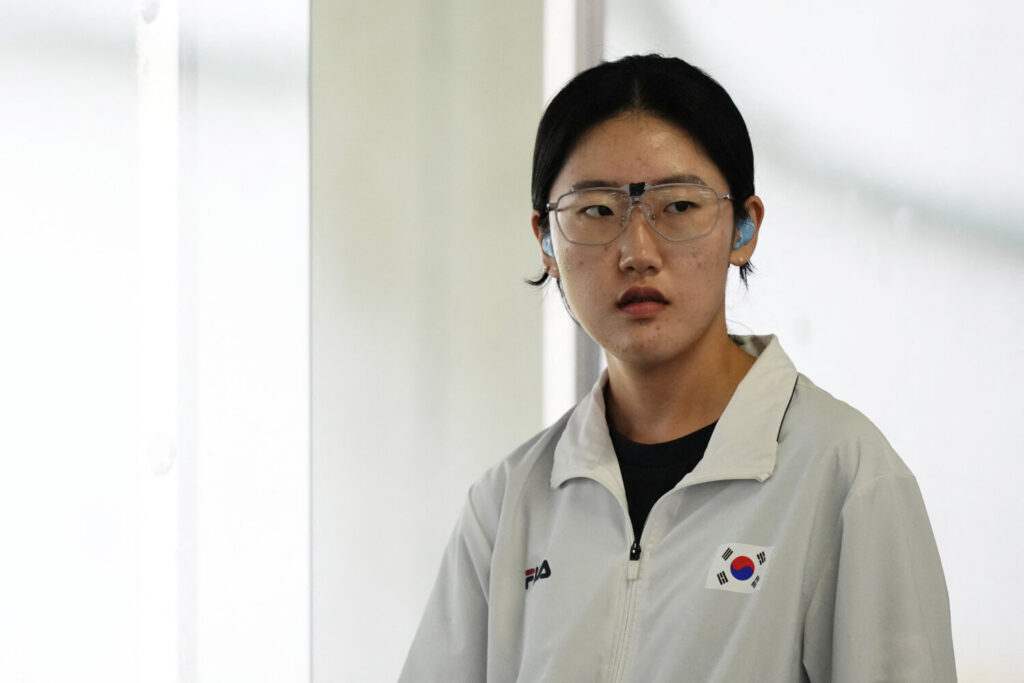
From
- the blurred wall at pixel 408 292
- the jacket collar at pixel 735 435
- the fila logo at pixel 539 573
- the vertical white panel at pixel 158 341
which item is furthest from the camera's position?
the blurred wall at pixel 408 292

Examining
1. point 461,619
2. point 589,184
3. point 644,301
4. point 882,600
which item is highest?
point 589,184

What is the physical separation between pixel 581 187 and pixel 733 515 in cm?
38

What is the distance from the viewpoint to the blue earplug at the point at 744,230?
3.86 feet

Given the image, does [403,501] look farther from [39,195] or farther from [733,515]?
[733,515]

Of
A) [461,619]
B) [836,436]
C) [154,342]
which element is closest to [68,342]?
[154,342]

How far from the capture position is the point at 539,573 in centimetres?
118

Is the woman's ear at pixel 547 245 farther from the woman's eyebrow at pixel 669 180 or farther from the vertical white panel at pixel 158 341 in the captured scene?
the vertical white panel at pixel 158 341

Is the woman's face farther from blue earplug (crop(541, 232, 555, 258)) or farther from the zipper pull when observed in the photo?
the zipper pull

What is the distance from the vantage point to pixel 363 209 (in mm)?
1809

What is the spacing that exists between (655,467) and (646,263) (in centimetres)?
23

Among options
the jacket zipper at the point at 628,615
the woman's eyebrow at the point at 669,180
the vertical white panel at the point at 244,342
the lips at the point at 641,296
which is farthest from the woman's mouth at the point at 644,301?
the vertical white panel at the point at 244,342

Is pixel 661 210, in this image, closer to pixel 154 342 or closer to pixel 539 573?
pixel 539 573

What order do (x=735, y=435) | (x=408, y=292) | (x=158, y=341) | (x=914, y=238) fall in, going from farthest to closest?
1. (x=408, y=292)
2. (x=158, y=341)
3. (x=914, y=238)
4. (x=735, y=435)

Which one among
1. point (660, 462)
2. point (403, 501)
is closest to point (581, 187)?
point (660, 462)
